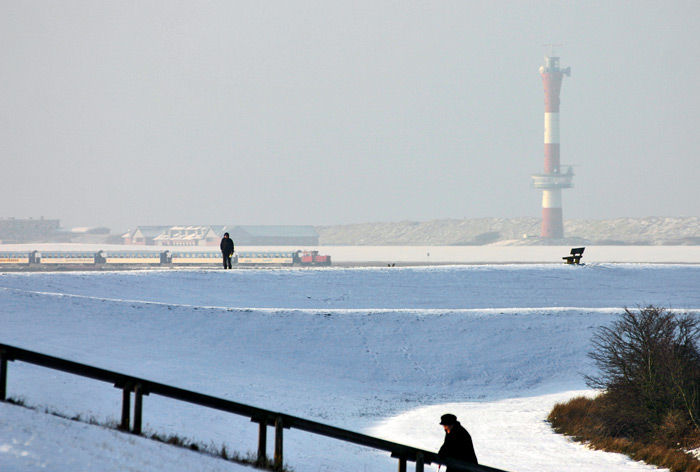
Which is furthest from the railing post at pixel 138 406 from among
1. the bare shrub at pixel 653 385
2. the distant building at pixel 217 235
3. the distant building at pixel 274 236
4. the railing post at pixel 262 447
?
the distant building at pixel 274 236

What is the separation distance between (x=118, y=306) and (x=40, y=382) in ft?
38.5

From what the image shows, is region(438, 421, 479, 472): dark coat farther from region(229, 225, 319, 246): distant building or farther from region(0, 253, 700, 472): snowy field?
region(229, 225, 319, 246): distant building

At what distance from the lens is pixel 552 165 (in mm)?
158125

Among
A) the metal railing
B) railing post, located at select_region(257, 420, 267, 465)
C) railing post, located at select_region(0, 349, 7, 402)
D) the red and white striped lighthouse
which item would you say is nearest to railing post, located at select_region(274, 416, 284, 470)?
the metal railing

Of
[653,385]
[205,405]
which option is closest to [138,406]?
[205,405]

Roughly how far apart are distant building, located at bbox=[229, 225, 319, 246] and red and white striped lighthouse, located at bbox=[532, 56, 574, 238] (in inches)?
2039

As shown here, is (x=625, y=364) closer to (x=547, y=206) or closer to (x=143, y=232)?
(x=547, y=206)

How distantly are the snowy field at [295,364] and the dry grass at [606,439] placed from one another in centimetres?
46

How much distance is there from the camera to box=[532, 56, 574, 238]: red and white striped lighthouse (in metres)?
158

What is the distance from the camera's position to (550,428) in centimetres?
2016

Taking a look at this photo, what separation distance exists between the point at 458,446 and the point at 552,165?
504ft

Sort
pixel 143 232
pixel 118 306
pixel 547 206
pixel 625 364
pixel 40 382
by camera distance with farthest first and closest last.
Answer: pixel 143 232 → pixel 547 206 → pixel 118 306 → pixel 625 364 → pixel 40 382

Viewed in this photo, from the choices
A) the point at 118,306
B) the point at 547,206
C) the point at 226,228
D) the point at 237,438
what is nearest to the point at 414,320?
the point at 118,306

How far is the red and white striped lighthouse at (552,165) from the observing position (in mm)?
157750
